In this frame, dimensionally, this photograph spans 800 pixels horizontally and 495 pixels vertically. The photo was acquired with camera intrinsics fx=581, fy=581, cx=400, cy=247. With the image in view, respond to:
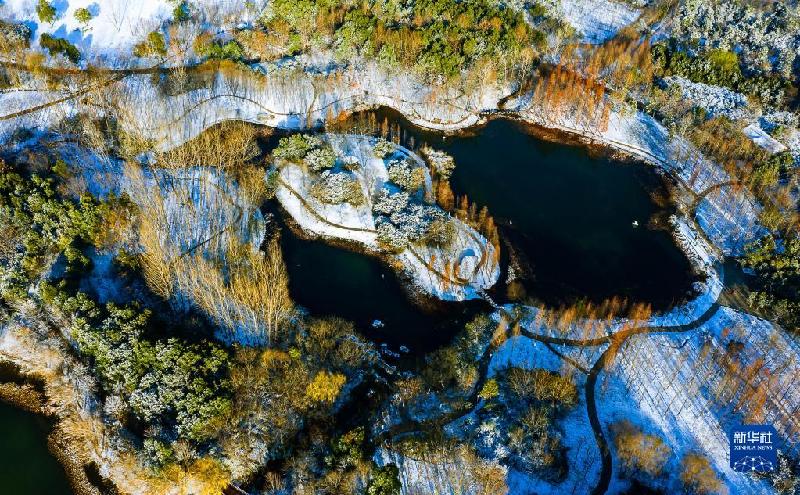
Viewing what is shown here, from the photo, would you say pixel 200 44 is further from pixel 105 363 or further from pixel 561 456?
pixel 561 456

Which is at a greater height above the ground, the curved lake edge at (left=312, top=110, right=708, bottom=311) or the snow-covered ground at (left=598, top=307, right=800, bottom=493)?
the curved lake edge at (left=312, top=110, right=708, bottom=311)

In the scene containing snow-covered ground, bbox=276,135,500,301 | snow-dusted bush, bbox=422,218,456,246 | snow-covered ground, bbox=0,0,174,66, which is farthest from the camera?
snow-covered ground, bbox=0,0,174,66

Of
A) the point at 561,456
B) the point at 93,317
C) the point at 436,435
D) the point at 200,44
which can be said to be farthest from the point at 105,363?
the point at 200,44

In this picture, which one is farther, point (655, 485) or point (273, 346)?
point (273, 346)

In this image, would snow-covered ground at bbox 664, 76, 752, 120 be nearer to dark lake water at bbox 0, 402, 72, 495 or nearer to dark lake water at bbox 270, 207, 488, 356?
dark lake water at bbox 270, 207, 488, 356

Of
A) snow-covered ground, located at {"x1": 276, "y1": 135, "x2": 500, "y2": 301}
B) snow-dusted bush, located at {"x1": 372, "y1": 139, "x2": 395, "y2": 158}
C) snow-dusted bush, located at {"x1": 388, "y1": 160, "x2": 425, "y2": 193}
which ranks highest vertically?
snow-dusted bush, located at {"x1": 372, "y1": 139, "x2": 395, "y2": 158}

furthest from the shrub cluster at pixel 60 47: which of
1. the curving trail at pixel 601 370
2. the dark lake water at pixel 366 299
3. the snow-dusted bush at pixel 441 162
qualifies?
the curving trail at pixel 601 370

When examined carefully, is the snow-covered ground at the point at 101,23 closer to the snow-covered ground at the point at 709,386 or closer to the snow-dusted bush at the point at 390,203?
the snow-dusted bush at the point at 390,203

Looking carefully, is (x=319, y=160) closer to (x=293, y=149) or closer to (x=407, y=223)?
(x=293, y=149)

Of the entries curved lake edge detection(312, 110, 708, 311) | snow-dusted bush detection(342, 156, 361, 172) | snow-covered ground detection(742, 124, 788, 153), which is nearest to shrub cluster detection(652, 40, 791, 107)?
snow-covered ground detection(742, 124, 788, 153)
